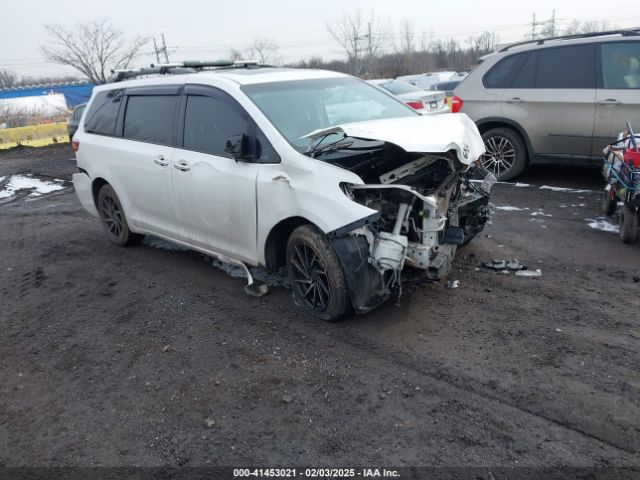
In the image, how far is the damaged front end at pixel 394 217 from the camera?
3.74 m

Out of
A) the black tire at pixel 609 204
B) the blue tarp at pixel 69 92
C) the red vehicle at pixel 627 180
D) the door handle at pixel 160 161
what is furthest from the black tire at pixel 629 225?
the blue tarp at pixel 69 92

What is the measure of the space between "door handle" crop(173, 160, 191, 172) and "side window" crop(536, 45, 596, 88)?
212 inches

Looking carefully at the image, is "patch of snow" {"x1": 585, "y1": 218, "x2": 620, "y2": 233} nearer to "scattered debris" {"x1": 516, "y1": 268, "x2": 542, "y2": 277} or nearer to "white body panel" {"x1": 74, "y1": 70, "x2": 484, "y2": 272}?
"scattered debris" {"x1": 516, "y1": 268, "x2": 542, "y2": 277}

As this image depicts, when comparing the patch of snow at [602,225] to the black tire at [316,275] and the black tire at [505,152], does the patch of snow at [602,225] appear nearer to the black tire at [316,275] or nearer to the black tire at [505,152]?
the black tire at [505,152]

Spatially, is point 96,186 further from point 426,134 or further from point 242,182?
point 426,134

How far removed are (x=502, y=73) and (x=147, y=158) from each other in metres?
5.48

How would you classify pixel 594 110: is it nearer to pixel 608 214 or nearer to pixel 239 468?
pixel 608 214

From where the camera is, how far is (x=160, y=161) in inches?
198

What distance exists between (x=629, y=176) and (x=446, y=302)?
91.1 inches

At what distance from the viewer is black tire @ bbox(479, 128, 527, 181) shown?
25.8 ft

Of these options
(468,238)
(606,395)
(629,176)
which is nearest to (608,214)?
(629,176)

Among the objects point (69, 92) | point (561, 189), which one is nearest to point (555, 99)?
point (561, 189)

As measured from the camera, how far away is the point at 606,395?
3055 mm

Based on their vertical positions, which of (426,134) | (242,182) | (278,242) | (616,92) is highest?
(616,92)
